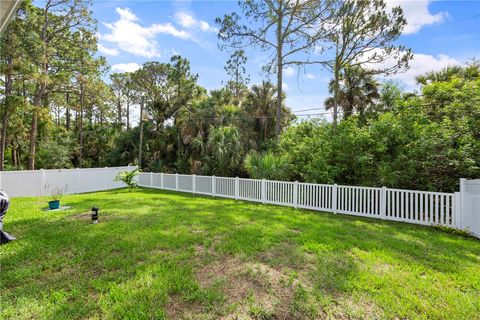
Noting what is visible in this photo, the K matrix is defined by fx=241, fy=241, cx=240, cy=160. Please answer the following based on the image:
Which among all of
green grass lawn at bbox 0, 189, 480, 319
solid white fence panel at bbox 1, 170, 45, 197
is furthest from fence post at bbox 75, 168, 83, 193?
green grass lawn at bbox 0, 189, 480, 319

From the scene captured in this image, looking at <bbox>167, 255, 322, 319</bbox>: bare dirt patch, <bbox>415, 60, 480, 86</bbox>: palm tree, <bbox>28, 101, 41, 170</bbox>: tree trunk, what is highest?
<bbox>415, 60, 480, 86</bbox>: palm tree

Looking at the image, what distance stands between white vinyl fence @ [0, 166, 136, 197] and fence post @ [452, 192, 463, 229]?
1384cm

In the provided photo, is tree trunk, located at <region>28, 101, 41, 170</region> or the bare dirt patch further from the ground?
tree trunk, located at <region>28, 101, 41, 170</region>

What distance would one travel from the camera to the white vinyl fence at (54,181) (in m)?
9.64

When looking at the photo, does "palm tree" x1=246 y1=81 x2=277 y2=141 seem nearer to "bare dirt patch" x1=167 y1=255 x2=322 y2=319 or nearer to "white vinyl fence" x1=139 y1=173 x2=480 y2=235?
"white vinyl fence" x1=139 y1=173 x2=480 y2=235

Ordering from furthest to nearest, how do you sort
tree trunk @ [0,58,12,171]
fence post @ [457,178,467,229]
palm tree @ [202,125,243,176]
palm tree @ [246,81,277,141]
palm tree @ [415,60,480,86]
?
palm tree @ [246,81,277,141] → tree trunk @ [0,58,12,171] → palm tree @ [202,125,243,176] → palm tree @ [415,60,480,86] → fence post @ [457,178,467,229]

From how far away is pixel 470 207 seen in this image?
5004 mm

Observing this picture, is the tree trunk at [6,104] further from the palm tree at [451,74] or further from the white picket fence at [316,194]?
the palm tree at [451,74]

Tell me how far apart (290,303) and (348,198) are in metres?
5.03

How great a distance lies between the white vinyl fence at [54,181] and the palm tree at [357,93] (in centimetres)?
1401

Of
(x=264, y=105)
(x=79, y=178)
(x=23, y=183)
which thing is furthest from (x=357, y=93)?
(x=23, y=183)

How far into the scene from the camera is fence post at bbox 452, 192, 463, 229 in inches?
203

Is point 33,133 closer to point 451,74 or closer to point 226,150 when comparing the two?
point 226,150

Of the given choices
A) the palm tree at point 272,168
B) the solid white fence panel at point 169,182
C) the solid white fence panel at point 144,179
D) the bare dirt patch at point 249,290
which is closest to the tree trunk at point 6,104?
the solid white fence panel at point 144,179
